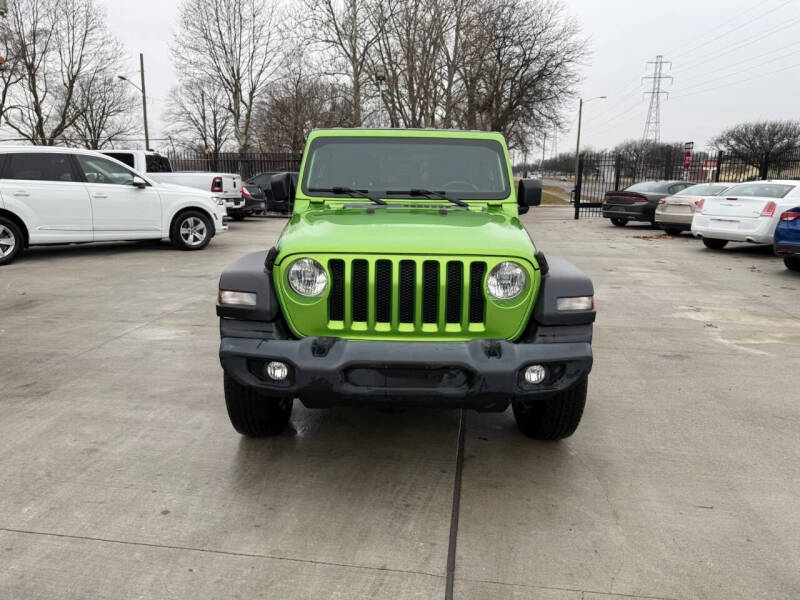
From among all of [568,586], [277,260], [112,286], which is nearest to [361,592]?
[568,586]

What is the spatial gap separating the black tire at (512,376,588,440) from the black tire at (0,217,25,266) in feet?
30.9

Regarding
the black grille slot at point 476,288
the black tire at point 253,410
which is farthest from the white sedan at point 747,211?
the black tire at point 253,410

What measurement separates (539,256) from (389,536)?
1.55 meters

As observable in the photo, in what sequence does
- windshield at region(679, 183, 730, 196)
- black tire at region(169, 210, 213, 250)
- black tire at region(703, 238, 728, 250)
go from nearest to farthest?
black tire at region(169, 210, 213, 250) → black tire at region(703, 238, 728, 250) → windshield at region(679, 183, 730, 196)

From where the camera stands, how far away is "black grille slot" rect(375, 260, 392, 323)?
3197mm

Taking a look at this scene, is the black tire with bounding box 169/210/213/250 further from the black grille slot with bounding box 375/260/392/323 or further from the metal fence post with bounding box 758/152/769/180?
the metal fence post with bounding box 758/152/769/180

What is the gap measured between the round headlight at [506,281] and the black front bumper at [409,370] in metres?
0.24

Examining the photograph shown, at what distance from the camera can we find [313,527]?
2984 mm

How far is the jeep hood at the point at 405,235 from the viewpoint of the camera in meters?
3.21

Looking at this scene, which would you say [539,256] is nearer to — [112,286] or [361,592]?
[361,592]

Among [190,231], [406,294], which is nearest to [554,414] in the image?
[406,294]

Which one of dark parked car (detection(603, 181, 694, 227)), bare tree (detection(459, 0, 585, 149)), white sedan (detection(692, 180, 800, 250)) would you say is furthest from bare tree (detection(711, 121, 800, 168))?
white sedan (detection(692, 180, 800, 250))

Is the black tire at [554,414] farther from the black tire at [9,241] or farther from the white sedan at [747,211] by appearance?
the white sedan at [747,211]

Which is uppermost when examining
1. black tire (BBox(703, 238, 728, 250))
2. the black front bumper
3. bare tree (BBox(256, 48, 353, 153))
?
bare tree (BBox(256, 48, 353, 153))
